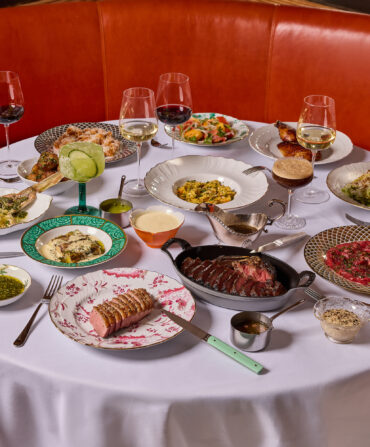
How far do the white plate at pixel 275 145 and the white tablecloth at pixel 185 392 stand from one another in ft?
3.78

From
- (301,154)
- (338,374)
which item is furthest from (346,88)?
(338,374)

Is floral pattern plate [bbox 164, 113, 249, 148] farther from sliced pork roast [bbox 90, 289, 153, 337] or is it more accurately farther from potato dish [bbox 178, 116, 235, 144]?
sliced pork roast [bbox 90, 289, 153, 337]

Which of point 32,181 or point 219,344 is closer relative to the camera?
point 219,344

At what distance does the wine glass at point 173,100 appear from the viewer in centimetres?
A: 244

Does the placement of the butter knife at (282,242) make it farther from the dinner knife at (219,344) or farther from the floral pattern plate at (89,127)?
the floral pattern plate at (89,127)

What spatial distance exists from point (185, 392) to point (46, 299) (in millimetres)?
520

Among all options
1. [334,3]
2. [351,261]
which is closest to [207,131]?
[351,261]

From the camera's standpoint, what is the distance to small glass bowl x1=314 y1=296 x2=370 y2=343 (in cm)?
155

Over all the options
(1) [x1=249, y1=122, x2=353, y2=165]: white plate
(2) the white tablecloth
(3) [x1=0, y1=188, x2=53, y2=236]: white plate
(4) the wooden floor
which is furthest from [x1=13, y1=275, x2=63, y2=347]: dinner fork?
(4) the wooden floor

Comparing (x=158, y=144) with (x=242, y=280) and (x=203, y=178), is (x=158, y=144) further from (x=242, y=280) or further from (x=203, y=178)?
(x=242, y=280)

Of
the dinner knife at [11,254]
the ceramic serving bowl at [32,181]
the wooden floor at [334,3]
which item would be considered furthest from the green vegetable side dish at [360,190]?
the wooden floor at [334,3]

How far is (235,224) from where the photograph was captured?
79.5 inches

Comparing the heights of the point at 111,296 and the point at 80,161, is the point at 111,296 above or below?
below

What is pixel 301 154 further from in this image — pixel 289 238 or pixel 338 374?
pixel 338 374
